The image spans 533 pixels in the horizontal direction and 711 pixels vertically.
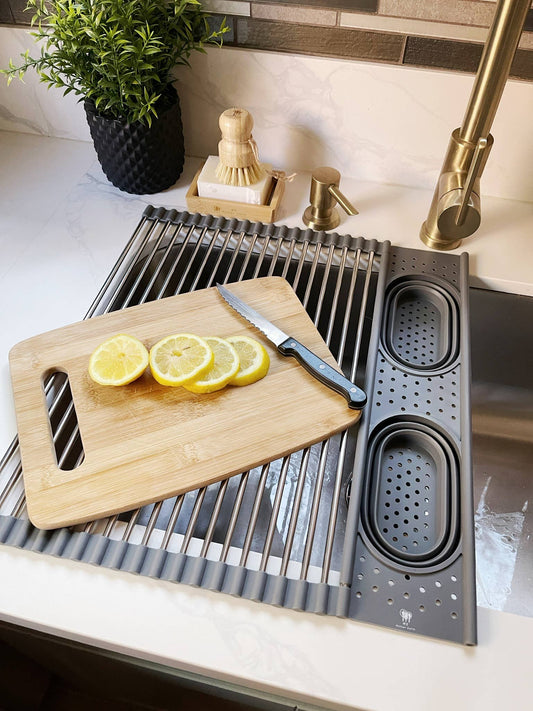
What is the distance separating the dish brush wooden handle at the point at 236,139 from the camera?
89cm

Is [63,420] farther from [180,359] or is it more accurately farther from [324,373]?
[324,373]

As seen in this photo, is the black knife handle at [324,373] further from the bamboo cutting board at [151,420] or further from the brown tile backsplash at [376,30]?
the brown tile backsplash at [376,30]

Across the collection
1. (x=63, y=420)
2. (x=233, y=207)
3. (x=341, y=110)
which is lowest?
(x=63, y=420)

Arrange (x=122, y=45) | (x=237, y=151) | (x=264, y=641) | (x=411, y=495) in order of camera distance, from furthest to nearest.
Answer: (x=237, y=151)
(x=122, y=45)
(x=411, y=495)
(x=264, y=641)

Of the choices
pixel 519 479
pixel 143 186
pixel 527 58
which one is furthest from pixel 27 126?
pixel 519 479

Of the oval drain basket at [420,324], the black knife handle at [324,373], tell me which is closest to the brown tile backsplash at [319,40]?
the oval drain basket at [420,324]

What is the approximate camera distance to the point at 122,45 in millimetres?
810

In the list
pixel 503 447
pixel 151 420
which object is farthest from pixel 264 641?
pixel 503 447

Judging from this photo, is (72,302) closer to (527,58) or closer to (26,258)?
(26,258)

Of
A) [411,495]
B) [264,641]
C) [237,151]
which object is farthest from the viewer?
[237,151]

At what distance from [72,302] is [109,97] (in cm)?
32

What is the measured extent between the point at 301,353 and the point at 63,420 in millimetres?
318

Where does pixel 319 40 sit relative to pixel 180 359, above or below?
above

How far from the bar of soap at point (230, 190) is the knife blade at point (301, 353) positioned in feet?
0.69
